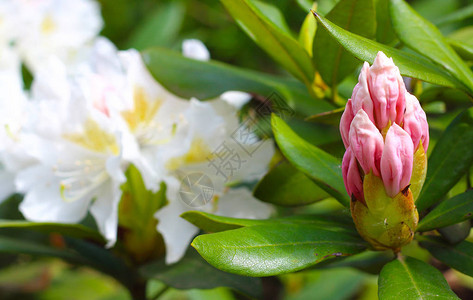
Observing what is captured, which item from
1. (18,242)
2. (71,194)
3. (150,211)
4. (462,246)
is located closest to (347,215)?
(462,246)

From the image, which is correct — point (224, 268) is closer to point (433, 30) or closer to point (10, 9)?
point (433, 30)

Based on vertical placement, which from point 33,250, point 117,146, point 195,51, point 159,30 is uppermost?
point 195,51

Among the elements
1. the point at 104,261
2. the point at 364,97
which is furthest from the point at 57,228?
the point at 364,97

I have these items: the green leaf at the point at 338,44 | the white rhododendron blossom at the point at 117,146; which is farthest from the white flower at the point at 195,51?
the green leaf at the point at 338,44

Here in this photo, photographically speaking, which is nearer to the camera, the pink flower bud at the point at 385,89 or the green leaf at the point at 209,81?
the pink flower bud at the point at 385,89

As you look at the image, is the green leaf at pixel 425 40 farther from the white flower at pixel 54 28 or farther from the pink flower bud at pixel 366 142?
the white flower at pixel 54 28

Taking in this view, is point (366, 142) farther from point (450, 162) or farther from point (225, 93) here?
point (225, 93)

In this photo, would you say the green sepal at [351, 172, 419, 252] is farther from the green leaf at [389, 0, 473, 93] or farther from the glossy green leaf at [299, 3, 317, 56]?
the glossy green leaf at [299, 3, 317, 56]
